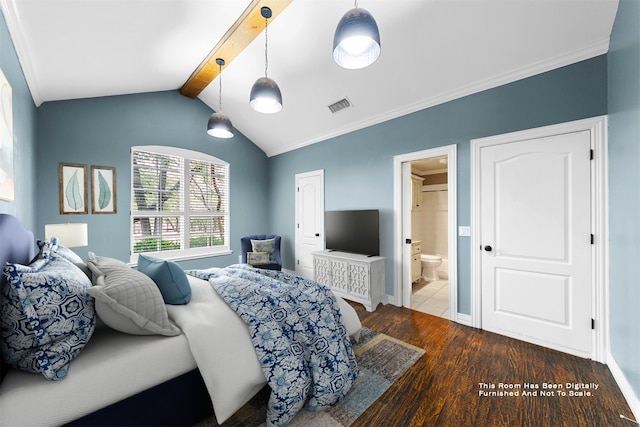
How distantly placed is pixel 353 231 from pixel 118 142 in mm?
3593

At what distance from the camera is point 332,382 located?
159 cm

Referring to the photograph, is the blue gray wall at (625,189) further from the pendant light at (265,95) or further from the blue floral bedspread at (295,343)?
the pendant light at (265,95)

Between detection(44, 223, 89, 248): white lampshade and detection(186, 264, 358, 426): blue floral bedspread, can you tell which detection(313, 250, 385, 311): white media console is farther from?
detection(44, 223, 89, 248): white lampshade

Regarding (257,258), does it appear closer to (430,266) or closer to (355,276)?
(355,276)

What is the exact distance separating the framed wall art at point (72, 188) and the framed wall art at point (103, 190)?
89 mm

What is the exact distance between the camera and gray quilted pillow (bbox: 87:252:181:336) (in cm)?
127

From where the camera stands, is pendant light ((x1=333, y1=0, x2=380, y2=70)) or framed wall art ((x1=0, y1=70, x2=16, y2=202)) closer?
pendant light ((x1=333, y1=0, x2=380, y2=70))

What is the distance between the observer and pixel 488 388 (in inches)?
72.4

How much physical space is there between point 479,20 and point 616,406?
302 cm

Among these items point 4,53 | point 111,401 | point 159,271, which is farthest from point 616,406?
point 4,53

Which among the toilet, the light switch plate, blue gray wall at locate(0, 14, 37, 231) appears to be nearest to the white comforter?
blue gray wall at locate(0, 14, 37, 231)

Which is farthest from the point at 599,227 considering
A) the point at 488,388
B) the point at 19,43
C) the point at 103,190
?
the point at 103,190

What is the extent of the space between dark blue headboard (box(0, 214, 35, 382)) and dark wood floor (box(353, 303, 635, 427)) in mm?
1998

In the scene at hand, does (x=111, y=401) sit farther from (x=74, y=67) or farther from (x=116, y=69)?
(x=116, y=69)
